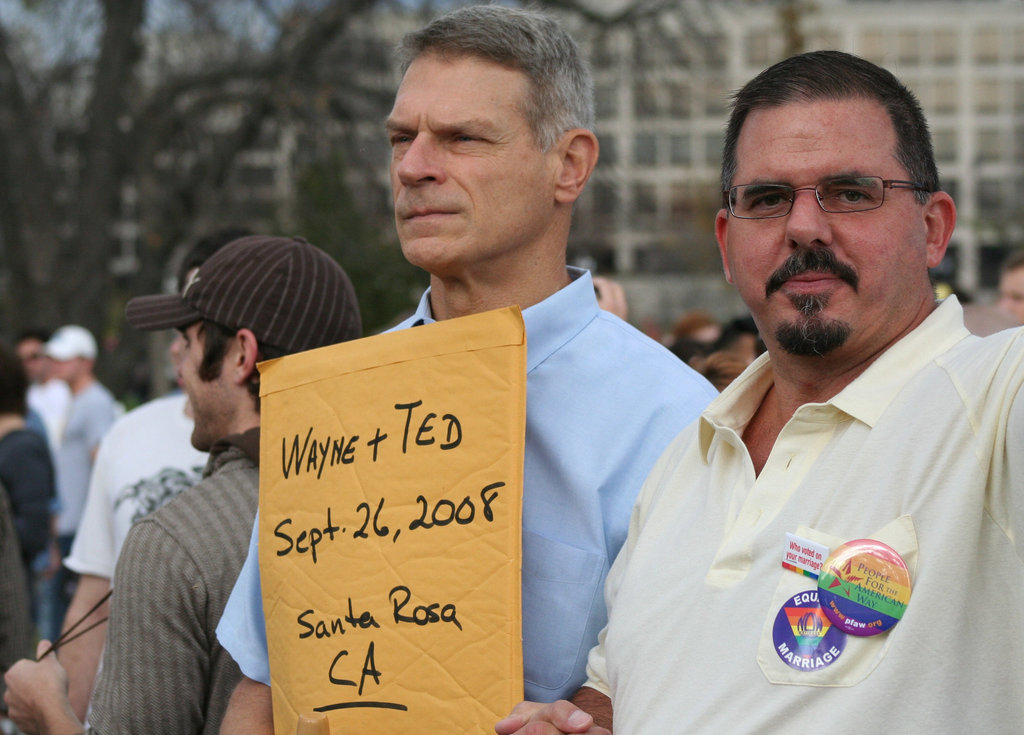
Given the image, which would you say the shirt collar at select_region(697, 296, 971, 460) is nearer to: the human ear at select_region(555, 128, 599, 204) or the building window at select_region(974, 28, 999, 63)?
the human ear at select_region(555, 128, 599, 204)

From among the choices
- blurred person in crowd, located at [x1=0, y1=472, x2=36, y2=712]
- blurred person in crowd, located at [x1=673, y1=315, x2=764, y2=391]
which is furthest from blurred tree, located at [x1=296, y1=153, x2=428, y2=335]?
blurred person in crowd, located at [x1=0, y1=472, x2=36, y2=712]

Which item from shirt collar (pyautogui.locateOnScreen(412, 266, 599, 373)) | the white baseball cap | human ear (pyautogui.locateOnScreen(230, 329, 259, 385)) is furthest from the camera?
the white baseball cap

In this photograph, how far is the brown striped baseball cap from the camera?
2.55 m

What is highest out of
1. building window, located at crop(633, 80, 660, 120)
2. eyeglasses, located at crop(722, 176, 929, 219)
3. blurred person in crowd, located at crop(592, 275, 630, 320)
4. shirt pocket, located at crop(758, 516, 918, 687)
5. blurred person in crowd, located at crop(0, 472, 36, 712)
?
building window, located at crop(633, 80, 660, 120)

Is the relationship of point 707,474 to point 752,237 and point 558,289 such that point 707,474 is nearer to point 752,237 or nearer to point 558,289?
point 752,237

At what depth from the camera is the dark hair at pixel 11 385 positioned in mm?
5695

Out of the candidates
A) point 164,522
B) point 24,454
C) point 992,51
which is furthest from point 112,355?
point 992,51

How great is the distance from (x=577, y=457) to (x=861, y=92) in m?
0.70

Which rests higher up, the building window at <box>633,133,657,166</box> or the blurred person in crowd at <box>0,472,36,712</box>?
the building window at <box>633,133,657,166</box>

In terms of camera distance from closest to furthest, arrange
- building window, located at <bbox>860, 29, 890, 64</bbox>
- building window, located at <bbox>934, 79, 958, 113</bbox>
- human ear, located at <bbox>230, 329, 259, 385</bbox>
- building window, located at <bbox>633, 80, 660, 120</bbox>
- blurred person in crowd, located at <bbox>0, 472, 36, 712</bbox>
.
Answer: human ear, located at <bbox>230, 329, 259, 385</bbox>
blurred person in crowd, located at <bbox>0, 472, 36, 712</bbox>
building window, located at <bbox>633, 80, 660, 120</bbox>
building window, located at <bbox>860, 29, 890, 64</bbox>
building window, located at <bbox>934, 79, 958, 113</bbox>

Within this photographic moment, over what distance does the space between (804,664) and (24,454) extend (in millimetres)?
4879

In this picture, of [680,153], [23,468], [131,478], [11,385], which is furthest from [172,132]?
[680,153]

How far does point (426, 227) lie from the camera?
2.07 metres

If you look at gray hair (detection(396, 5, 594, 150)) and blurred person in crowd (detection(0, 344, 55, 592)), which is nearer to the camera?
gray hair (detection(396, 5, 594, 150))
